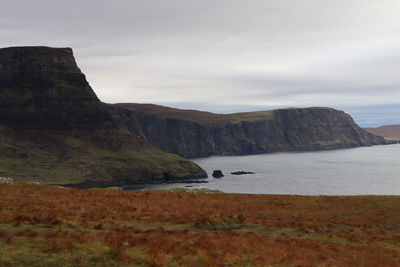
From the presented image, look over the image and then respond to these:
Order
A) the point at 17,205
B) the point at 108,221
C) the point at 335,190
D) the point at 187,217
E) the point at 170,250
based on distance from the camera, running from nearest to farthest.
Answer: the point at 170,250, the point at 108,221, the point at 17,205, the point at 187,217, the point at 335,190

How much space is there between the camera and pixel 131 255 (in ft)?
58.3

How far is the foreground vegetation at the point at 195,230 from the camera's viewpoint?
1811cm

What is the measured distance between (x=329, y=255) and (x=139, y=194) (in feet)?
99.4

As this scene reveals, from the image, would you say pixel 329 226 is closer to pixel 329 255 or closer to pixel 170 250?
pixel 329 255

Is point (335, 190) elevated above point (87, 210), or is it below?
below

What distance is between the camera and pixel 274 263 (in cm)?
1972

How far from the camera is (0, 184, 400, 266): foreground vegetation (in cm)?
1811

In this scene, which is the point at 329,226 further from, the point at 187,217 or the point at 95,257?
the point at 95,257

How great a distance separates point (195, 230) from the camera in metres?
29.6

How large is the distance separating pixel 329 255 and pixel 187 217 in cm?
1370

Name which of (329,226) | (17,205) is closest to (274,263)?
(329,226)

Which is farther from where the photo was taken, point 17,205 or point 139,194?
point 139,194

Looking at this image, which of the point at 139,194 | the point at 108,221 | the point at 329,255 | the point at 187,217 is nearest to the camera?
the point at 329,255

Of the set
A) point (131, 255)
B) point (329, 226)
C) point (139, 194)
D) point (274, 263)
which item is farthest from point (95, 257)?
point (139, 194)
